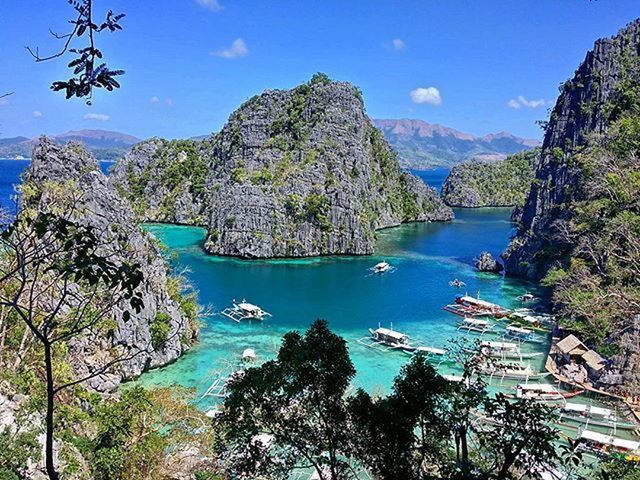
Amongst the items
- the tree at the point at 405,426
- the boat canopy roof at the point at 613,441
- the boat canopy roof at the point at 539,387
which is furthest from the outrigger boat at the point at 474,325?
the tree at the point at 405,426

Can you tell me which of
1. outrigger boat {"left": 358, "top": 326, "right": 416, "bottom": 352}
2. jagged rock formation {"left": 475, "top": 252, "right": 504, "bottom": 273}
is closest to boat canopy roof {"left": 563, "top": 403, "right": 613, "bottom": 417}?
outrigger boat {"left": 358, "top": 326, "right": 416, "bottom": 352}

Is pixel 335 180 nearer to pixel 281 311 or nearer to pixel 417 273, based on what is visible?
pixel 417 273

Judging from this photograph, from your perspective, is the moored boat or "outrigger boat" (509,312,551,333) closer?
the moored boat

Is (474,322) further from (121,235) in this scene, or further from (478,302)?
(121,235)

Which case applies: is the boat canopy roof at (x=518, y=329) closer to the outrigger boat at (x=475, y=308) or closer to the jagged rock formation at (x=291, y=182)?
the outrigger boat at (x=475, y=308)

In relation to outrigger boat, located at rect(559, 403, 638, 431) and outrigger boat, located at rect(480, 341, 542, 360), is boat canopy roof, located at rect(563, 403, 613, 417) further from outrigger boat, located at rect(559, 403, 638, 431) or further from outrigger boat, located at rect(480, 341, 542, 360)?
outrigger boat, located at rect(480, 341, 542, 360)

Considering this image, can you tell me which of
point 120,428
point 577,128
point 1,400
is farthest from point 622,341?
point 577,128
